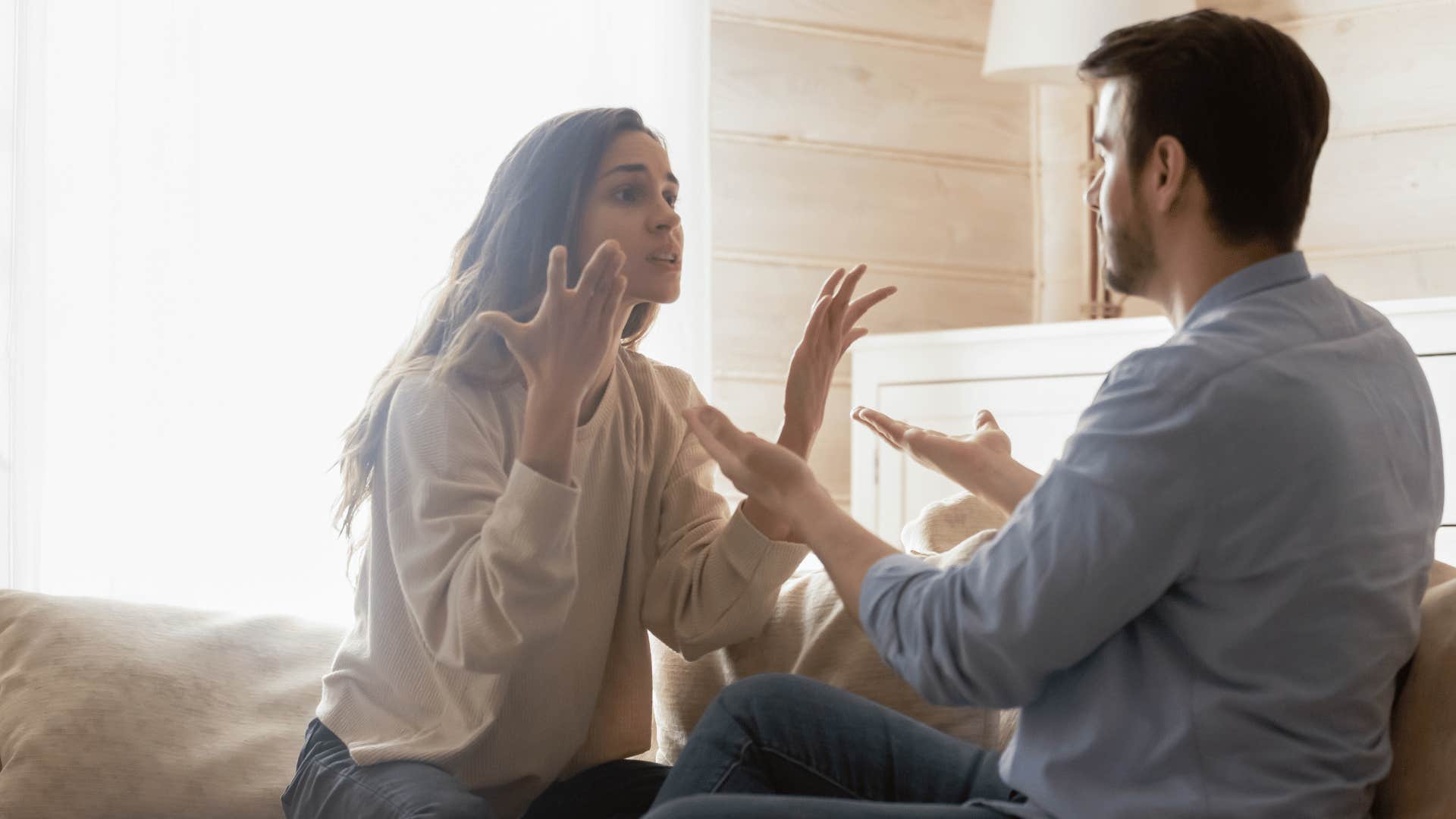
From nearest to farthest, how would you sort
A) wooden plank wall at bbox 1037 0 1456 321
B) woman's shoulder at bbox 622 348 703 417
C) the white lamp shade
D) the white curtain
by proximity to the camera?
woman's shoulder at bbox 622 348 703 417, the white curtain, the white lamp shade, wooden plank wall at bbox 1037 0 1456 321

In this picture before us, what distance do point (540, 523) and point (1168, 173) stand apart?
61 centimetres

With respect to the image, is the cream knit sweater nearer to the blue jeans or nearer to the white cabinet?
the blue jeans

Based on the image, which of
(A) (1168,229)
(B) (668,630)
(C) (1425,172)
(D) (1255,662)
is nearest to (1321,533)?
(D) (1255,662)

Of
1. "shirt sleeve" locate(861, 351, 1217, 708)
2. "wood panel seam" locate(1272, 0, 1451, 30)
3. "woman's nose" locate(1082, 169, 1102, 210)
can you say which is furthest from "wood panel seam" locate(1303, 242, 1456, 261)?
"shirt sleeve" locate(861, 351, 1217, 708)

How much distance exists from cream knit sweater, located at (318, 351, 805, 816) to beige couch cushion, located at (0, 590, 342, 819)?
222mm

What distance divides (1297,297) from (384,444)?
884 millimetres

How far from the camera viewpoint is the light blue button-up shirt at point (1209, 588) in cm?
95

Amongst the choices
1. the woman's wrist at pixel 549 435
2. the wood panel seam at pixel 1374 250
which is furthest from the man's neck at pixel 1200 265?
the wood panel seam at pixel 1374 250

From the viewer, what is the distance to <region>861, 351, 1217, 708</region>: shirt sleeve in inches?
37.1

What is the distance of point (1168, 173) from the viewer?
1070 mm

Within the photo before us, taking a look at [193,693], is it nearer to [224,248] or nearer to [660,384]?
[660,384]

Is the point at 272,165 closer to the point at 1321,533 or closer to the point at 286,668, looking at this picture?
the point at 286,668

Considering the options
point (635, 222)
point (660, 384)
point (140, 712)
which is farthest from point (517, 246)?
point (140, 712)

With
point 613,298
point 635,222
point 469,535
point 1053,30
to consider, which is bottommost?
point 469,535
